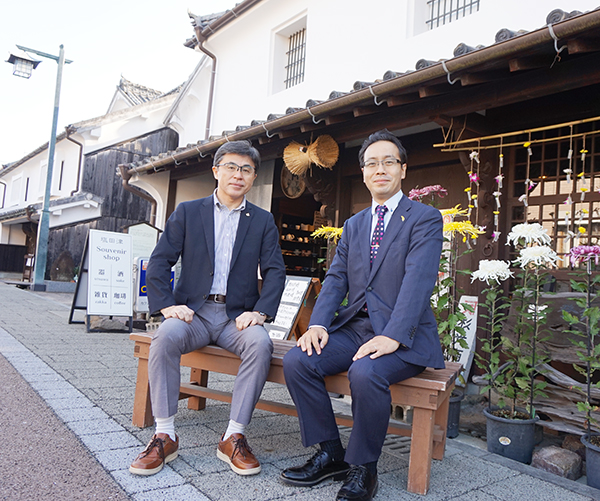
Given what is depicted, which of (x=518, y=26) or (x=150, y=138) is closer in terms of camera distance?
(x=518, y=26)

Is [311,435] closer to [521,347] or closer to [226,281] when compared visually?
[226,281]

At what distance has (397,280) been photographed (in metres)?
2.53

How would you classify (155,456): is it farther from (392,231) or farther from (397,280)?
(392,231)

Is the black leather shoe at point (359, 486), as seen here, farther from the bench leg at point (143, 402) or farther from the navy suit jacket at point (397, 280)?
the bench leg at point (143, 402)

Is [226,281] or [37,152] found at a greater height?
[37,152]

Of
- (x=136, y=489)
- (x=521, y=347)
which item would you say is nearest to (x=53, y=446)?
(x=136, y=489)

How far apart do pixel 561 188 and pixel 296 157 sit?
2.82m

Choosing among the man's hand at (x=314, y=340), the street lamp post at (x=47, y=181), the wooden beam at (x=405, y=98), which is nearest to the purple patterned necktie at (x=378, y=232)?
the man's hand at (x=314, y=340)

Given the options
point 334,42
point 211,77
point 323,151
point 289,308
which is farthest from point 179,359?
point 211,77

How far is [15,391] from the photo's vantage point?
11.6 feet

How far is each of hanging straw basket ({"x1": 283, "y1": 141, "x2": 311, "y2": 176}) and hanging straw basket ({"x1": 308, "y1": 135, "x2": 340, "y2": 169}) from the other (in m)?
0.10

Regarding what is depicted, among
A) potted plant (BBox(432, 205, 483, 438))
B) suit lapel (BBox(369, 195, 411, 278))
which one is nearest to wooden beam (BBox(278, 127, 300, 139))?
potted plant (BBox(432, 205, 483, 438))

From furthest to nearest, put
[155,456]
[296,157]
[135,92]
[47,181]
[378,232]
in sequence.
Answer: [135,92] → [47,181] → [296,157] → [378,232] → [155,456]

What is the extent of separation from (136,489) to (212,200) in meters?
1.67
